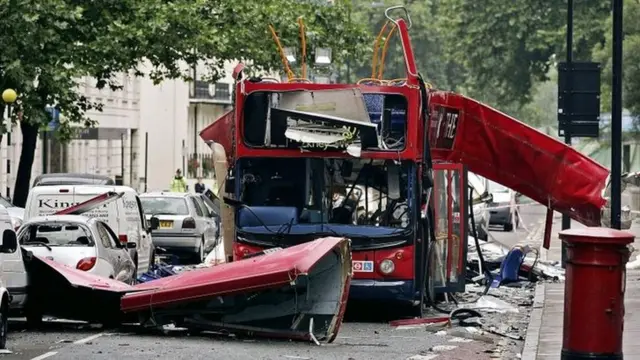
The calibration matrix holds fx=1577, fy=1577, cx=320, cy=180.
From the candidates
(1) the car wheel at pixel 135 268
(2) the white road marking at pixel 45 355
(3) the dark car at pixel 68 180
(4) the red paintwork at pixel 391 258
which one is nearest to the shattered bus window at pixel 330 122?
(4) the red paintwork at pixel 391 258

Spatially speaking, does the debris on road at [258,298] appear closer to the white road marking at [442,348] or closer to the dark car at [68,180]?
the white road marking at [442,348]

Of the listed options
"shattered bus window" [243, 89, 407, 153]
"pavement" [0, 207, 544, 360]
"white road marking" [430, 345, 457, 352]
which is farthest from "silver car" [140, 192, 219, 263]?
"white road marking" [430, 345, 457, 352]

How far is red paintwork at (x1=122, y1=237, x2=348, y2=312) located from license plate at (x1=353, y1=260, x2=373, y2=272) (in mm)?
2448

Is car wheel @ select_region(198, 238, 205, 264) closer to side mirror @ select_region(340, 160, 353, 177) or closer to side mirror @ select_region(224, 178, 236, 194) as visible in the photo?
side mirror @ select_region(224, 178, 236, 194)

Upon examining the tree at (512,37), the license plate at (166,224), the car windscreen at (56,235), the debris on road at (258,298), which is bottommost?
Answer: the license plate at (166,224)

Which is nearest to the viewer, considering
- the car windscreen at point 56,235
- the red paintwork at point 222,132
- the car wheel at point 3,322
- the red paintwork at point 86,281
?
the car wheel at point 3,322

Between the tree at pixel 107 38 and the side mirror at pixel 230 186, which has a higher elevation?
the tree at pixel 107 38

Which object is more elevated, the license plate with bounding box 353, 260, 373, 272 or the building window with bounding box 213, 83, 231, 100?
the building window with bounding box 213, 83, 231, 100

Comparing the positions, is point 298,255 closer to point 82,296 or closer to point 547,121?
point 82,296

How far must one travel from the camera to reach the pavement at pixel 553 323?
14836mm

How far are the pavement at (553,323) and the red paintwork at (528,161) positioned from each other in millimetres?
1389

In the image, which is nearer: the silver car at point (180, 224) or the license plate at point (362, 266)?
the license plate at point (362, 266)

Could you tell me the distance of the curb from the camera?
48.3 feet

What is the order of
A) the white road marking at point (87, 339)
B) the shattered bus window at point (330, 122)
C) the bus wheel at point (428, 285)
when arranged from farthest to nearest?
the bus wheel at point (428, 285), the shattered bus window at point (330, 122), the white road marking at point (87, 339)
